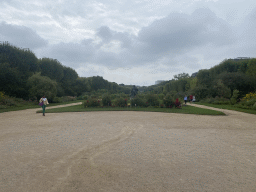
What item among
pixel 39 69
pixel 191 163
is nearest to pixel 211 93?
pixel 191 163

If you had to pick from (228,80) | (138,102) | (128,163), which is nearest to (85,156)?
(128,163)

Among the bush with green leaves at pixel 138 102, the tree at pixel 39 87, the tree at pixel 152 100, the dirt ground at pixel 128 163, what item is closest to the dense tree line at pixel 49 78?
the tree at pixel 39 87

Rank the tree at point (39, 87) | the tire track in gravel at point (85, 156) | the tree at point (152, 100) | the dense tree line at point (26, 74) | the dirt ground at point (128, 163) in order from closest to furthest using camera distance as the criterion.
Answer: the dirt ground at point (128, 163) → the tire track in gravel at point (85, 156) → the tree at point (152, 100) → the tree at point (39, 87) → the dense tree line at point (26, 74)

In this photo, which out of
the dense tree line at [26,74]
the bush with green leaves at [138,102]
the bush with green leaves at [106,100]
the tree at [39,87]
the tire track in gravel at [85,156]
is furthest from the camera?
the dense tree line at [26,74]

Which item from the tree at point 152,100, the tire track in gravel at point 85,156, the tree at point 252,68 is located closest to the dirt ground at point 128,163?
the tire track in gravel at point 85,156

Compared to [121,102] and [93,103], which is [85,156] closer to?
[121,102]

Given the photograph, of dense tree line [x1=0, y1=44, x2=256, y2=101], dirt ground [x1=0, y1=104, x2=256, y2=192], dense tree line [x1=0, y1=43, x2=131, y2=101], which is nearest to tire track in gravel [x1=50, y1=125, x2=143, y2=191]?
dirt ground [x1=0, y1=104, x2=256, y2=192]

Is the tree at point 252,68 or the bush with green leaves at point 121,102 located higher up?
the tree at point 252,68

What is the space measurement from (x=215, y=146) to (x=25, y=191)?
5.05 metres

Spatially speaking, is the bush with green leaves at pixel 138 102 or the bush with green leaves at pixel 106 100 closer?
the bush with green leaves at pixel 138 102

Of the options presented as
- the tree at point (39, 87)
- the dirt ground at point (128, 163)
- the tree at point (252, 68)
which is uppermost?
the tree at point (252, 68)

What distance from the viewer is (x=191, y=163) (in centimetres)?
375

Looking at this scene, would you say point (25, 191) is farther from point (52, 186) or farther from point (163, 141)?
point (163, 141)

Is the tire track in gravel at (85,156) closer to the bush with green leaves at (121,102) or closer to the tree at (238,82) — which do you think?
the bush with green leaves at (121,102)
